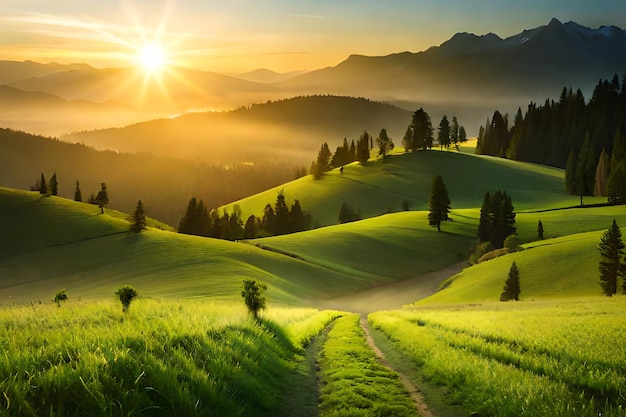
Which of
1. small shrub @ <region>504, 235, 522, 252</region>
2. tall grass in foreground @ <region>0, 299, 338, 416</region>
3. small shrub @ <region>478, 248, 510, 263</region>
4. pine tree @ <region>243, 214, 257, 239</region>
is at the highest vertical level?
tall grass in foreground @ <region>0, 299, 338, 416</region>

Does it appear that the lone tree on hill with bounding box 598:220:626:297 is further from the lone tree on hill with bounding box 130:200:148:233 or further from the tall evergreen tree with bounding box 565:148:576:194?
the tall evergreen tree with bounding box 565:148:576:194

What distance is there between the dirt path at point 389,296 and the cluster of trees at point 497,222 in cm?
2167

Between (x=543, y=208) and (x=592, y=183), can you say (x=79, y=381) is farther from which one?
(x=592, y=183)

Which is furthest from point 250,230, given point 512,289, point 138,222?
point 512,289

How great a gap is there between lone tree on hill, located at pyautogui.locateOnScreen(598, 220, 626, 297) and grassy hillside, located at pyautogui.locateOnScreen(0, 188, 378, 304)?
38133 mm

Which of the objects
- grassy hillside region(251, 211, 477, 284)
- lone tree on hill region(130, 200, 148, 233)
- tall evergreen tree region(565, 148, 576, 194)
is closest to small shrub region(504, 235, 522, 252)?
grassy hillside region(251, 211, 477, 284)

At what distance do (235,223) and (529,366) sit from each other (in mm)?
132821

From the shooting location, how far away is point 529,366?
46.9 ft

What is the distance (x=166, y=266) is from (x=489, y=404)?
77432 mm

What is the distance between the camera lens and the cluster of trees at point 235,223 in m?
142

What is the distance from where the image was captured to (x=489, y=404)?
1112 centimetres

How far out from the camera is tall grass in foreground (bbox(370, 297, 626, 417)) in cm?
1042

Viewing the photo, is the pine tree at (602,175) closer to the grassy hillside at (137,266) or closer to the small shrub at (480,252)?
the small shrub at (480,252)

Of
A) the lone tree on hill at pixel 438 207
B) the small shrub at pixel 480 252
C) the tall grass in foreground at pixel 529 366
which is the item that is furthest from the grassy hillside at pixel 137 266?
the tall grass in foreground at pixel 529 366
